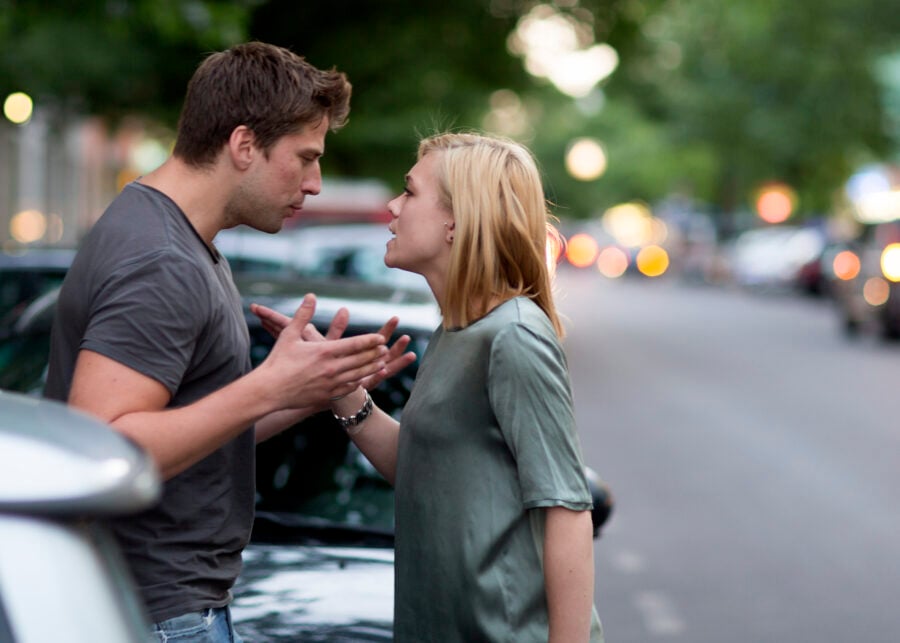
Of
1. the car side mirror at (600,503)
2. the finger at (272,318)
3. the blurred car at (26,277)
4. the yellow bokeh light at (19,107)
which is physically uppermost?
the yellow bokeh light at (19,107)

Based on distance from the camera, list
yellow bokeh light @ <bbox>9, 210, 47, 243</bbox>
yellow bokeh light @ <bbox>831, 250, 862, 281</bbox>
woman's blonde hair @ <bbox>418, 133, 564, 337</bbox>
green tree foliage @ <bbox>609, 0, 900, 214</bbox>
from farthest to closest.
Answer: green tree foliage @ <bbox>609, 0, 900, 214</bbox>, yellow bokeh light @ <bbox>9, 210, 47, 243</bbox>, yellow bokeh light @ <bbox>831, 250, 862, 281</bbox>, woman's blonde hair @ <bbox>418, 133, 564, 337</bbox>

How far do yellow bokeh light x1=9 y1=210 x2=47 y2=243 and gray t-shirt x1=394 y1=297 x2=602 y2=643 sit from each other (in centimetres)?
2763

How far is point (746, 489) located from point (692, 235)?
49523 mm

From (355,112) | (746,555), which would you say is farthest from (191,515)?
(355,112)

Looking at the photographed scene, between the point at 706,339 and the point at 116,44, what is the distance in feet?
34.1

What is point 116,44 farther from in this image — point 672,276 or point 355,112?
point 672,276

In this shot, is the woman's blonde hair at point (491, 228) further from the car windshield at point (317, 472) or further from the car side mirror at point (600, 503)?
the car side mirror at point (600, 503)

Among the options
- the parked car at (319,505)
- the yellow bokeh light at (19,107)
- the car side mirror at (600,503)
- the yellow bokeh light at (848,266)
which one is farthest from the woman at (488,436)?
the yellow bokeh light at (848,266)

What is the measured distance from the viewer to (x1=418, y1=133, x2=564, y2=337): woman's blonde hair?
8.42 feet

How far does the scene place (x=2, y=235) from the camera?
29.1m

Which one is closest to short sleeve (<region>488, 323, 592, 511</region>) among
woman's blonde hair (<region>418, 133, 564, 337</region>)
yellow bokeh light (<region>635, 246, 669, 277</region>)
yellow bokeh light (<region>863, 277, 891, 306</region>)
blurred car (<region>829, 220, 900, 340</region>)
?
woman's blonde hair (<region>418, 133, 564, 337</region>)

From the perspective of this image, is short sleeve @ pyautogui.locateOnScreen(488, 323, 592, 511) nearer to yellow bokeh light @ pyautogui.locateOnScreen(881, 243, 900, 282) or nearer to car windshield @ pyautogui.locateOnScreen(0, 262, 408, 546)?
car windshield @ pyautogui.locateOnScreen(0, 262, 408, 546)

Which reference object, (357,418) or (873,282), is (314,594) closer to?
(357,418)

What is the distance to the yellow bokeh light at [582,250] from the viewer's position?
62938mm
